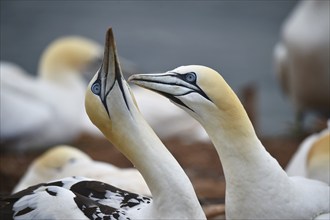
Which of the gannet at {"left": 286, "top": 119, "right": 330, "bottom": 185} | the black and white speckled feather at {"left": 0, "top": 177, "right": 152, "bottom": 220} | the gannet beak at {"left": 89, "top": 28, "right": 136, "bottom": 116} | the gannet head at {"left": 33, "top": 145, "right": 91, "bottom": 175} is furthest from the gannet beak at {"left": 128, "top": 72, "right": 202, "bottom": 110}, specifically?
the gannet head at {"left": 33, "top": 145, "right": 91, "bottom": 175}

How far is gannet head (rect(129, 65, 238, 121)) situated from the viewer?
164 inches

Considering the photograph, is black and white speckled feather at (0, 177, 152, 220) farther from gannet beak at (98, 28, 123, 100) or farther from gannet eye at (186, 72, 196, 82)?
gannet eye at (186, 72, 196, 82)

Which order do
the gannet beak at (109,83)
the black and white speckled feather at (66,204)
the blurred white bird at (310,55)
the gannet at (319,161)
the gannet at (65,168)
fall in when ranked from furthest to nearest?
1. the blurred white bird at (310,55)
2. the gannet at (65,168)
3. the gannet at (319,161)
4. the gannet beak at (109,83)
5. the black and white speckled feather at (66,204)

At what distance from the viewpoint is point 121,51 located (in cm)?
1773

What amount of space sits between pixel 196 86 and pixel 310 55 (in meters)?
3.96

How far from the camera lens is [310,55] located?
800cm

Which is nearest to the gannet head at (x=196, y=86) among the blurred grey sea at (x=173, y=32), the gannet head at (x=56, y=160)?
the gannet head at (x=56, y=160)

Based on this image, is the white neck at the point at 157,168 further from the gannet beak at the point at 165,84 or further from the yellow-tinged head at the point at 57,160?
the yellow-tinged head at the point at 57,160

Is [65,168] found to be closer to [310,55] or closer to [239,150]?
[239,150]

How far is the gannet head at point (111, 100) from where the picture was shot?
4039 mm

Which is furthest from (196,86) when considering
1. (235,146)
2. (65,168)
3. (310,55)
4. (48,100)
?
(48,100)

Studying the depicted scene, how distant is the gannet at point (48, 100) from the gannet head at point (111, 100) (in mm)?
4697

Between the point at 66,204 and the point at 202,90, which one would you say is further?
the point at 202,90

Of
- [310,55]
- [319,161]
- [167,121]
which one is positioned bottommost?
[167,121]
